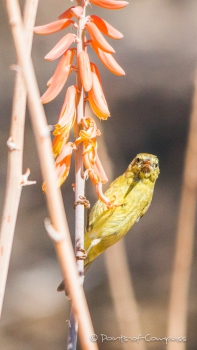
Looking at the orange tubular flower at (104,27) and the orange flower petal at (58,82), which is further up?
the orange tubular flower at (104,27)

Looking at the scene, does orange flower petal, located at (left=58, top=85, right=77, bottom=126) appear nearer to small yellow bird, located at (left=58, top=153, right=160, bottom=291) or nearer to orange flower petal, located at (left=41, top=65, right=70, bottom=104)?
orange flower petal, located at (left=41, top=65, right=70, bottom=104)

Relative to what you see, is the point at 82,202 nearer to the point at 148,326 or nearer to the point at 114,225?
the point at 114,225

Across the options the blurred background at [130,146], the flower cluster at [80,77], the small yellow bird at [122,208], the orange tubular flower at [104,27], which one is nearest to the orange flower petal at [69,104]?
the flower cluster at [80,77]

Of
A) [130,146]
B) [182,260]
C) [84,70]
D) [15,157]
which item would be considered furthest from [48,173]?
[130,146]

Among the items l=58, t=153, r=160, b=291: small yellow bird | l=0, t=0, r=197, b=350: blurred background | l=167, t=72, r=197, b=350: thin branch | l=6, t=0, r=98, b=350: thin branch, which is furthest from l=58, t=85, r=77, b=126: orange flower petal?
l=0, t=0, r=197, b=350: blurred background

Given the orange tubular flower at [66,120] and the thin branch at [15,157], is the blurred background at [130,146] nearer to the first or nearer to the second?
the orange tubular flower at [66,120]

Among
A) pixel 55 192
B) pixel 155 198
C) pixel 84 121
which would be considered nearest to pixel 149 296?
pixel 155 198
